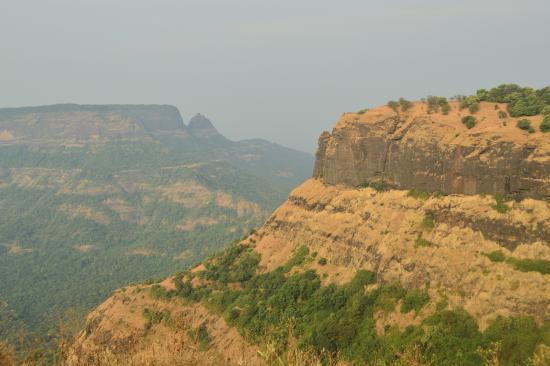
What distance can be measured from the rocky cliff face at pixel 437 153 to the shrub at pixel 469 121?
0.67 metres

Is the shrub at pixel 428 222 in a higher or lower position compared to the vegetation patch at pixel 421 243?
higher

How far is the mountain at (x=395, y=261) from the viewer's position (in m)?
43.6

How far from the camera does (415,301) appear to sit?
5006 centimetres

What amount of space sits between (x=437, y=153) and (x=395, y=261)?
15.2m

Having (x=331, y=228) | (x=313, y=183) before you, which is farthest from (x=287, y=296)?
(x=313, y=183)

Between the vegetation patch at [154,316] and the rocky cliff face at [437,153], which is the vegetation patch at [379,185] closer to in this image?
the rocky cliff face at [437,153]

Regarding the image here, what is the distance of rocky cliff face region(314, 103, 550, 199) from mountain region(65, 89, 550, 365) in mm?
173

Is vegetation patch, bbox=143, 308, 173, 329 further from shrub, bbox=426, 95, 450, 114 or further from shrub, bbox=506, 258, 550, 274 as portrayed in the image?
shrub, bbox=426, 95, 450, 114

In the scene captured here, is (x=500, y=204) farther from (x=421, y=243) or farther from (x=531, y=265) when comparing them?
(x=421, y=243)

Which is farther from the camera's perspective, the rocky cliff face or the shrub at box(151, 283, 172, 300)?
the shrub at box(151, 283, 172, 300)

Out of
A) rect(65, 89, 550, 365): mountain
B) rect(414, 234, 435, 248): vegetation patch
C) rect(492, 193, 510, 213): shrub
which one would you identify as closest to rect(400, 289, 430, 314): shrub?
rect(65, 89, 550, 365): mountain

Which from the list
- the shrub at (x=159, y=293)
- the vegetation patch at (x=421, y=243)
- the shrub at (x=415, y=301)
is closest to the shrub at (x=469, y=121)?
the vegetation patch at (x=421, y=243)

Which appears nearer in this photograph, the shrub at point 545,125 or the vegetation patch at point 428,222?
the shrub at point 545,125

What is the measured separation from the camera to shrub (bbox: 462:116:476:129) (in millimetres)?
57906
